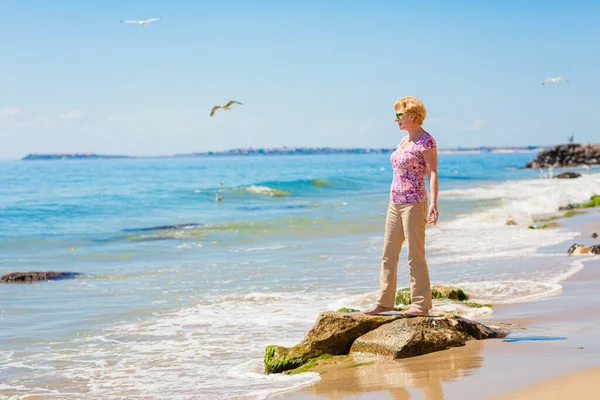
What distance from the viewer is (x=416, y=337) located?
639cm

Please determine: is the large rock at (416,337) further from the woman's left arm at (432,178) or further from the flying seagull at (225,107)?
the flying seagull at (225,107)

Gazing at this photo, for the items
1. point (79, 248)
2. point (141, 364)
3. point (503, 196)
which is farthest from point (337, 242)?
point (503, 196)

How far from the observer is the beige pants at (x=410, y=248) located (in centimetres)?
658

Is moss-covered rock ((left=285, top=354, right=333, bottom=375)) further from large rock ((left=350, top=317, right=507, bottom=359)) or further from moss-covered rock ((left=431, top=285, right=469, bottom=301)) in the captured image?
moss-covered rock ((left=431, top=285, right=469, bottom=301))

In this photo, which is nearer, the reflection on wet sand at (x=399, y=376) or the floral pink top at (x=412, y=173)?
the reflection on wet sand at (x=399, y=376)

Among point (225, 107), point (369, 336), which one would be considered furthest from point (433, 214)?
point (225, 107)

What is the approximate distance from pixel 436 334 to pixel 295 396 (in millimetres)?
1551

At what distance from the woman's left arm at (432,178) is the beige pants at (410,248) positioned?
10cm

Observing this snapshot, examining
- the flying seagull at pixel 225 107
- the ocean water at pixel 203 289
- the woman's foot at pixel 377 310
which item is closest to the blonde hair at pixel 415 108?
the woman's foot at pixel 377 310

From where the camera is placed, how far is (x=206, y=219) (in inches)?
1145

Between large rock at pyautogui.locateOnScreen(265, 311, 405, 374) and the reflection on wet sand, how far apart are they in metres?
0.27

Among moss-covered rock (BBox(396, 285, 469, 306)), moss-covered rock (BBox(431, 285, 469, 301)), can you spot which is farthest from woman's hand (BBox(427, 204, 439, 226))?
moss-covered rock (BBox(431, 285, 469, 301))

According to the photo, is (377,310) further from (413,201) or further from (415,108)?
(415,108)

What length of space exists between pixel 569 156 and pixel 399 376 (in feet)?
285
